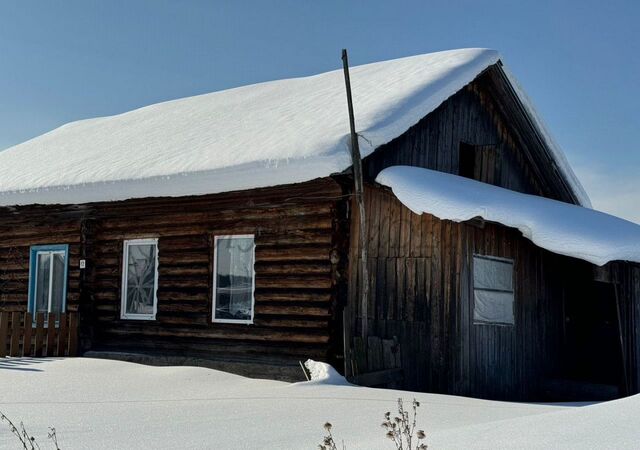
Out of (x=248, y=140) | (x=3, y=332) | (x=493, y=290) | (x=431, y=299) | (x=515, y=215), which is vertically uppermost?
(x=248, y=140)

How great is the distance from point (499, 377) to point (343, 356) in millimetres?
2635

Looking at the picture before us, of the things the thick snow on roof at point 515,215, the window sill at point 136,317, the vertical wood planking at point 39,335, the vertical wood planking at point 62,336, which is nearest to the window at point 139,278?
the window sill at point 136,317

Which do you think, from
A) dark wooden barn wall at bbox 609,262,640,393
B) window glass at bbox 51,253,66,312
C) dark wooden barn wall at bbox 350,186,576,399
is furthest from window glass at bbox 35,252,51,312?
dark wooden barn wall at bbox 609,262,640,393

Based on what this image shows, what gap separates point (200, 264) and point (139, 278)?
1546 millimetres

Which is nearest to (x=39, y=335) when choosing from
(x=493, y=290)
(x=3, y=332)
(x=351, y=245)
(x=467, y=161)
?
(x=3, y=332)

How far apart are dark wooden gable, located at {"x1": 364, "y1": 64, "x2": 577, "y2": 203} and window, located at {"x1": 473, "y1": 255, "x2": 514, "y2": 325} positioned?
2146mm

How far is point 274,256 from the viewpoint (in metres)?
13.5

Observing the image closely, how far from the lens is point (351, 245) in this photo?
505 inches

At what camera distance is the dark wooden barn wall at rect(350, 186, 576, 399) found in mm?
12414

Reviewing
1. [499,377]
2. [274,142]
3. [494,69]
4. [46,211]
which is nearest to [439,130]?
[494,69]

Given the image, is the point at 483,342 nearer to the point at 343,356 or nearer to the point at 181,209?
the point at 343,356

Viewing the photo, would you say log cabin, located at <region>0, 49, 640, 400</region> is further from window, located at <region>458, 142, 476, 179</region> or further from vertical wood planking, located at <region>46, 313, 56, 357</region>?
vertical wood planking, located at <region>46, 313, 56, 357</region>

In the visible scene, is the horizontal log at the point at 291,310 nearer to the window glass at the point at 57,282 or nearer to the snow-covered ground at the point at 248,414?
the snow-covered ground at the point at 248,414

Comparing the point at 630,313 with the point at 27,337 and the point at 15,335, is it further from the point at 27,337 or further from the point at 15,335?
the point at 15,335
